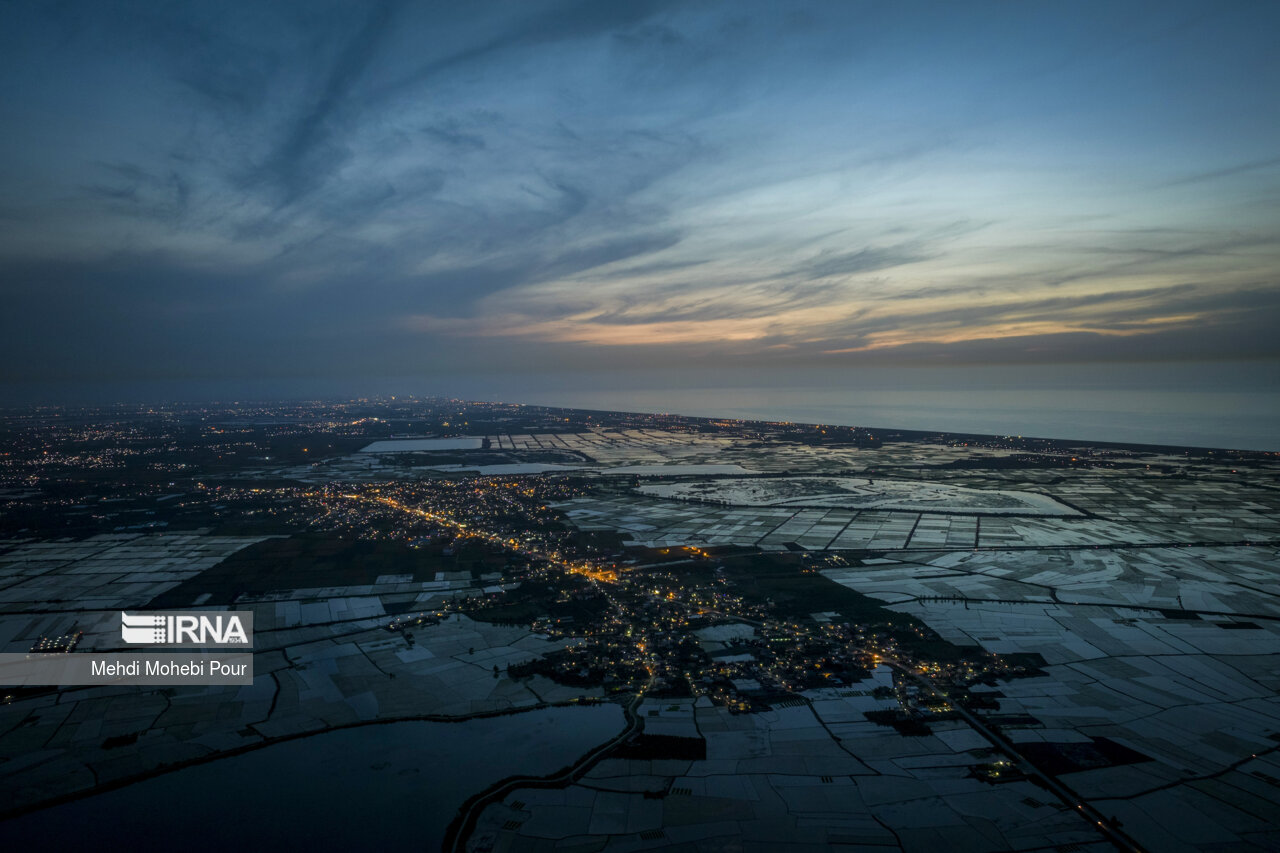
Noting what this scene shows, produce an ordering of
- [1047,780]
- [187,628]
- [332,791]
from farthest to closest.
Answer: [187,628]
[332,791]
[1047,780]

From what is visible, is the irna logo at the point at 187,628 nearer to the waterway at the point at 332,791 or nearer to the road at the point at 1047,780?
the waterway at the point at 332,791

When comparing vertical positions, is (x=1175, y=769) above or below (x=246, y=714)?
above

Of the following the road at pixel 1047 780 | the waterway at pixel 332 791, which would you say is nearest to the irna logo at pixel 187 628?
the waterway at pixel 332 791

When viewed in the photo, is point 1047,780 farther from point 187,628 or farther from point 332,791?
point 187,628

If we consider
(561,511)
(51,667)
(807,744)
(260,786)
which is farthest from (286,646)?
(561,511)

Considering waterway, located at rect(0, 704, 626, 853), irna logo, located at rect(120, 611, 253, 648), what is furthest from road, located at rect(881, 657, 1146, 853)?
irna logo, located at rect(120, 611, 253, 648)

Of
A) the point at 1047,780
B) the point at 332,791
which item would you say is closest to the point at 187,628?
the point at 332,791

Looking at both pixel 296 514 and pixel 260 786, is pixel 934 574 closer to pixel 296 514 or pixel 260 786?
pixel 260 786

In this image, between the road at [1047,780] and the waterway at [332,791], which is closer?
the road at [1047,780]
